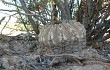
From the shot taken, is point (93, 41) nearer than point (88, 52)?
No

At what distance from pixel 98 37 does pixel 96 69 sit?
5.87ft

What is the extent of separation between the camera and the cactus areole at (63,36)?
3533mm

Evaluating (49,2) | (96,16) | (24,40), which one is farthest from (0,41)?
(96,16)

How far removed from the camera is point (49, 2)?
14.8 ft

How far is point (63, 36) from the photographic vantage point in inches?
140

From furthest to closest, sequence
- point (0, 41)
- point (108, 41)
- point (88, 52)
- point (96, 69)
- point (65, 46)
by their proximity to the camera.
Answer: point (108, 41) < point (0, 41) < point (65, 46) < point (88, 52) < point (96, 69)

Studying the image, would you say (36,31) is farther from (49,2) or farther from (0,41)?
(0,41)

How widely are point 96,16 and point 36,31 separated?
88 cm

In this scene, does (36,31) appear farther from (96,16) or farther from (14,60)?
(14,60)

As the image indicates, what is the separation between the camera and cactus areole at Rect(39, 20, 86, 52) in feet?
11.6

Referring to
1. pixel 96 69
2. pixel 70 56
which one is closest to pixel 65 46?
pixel 70 56

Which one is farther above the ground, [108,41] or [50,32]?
[50,32]

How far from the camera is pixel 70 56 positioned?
2.86 m

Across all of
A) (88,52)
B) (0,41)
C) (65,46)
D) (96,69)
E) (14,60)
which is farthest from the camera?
(0,41)
